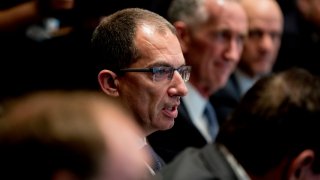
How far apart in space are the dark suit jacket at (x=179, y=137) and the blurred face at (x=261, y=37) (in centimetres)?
99

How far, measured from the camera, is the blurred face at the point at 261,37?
3.53m

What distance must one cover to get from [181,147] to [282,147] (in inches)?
34.7

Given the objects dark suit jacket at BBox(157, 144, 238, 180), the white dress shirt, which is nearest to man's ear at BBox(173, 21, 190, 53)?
the white dress shirt

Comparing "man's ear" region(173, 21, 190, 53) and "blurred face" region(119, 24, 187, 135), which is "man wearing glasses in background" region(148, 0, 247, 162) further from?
"blurred face" region(119, 24, 187, 135)

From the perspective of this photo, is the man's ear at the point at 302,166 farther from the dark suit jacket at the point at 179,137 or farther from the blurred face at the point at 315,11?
the blurred face at the point at 315,11

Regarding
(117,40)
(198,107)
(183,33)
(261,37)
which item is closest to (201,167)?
(117,40)

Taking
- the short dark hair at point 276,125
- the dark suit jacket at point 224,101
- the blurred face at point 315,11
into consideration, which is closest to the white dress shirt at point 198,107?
the dark suit jacket at point 224,101

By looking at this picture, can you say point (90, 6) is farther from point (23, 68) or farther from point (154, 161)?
point (154, 161)

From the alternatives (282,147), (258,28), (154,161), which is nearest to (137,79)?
(154,161)

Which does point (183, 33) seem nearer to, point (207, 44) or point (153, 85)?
point (207, 44)

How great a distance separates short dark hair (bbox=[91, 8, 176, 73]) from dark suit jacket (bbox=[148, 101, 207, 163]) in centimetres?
58

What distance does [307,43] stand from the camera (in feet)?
12.7

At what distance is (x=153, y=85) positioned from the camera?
1961 mm

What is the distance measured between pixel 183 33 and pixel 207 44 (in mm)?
124
